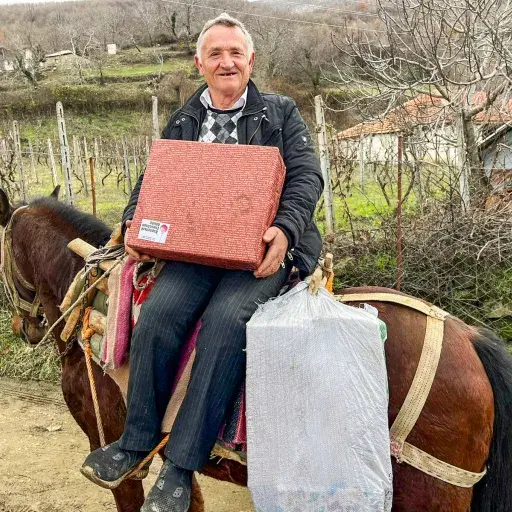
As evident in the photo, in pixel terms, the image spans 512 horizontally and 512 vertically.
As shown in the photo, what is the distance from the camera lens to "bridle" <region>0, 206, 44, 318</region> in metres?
3.24

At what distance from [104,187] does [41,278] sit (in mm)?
18191

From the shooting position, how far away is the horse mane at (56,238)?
9.96 feet

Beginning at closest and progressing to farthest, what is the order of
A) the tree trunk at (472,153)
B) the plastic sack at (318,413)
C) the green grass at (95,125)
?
A: 1. the plastic sack at (318,413)
2. the tree trunk at (472,153)
3. the green grass at (95,125)

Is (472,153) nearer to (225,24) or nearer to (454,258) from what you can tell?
(454,258)

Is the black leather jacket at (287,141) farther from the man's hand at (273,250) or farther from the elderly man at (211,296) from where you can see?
the man's hand at (273,250)

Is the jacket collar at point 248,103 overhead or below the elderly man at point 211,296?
overhead

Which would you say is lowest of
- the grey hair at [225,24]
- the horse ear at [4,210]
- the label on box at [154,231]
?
the label on box at [154,231]

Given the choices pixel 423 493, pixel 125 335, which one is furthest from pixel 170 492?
pixel 423 493

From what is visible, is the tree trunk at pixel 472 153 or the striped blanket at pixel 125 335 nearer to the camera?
the striped blanket at pixel 125 335

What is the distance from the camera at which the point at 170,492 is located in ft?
6.98

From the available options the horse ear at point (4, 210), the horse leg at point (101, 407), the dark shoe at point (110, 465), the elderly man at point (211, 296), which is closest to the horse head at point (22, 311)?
the horse ear at point (4, 210)

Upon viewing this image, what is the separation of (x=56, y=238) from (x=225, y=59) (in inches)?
58.8

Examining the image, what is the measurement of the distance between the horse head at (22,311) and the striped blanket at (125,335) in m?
1.06

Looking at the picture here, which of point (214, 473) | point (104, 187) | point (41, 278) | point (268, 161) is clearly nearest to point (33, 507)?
point (41, 278)
